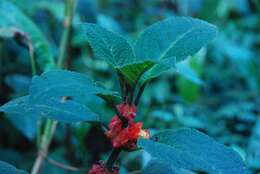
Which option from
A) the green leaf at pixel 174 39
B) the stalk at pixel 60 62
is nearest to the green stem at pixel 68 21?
the stalk at pixel 60 62

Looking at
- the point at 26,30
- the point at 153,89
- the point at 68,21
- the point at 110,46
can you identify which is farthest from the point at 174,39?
the point at 153,89

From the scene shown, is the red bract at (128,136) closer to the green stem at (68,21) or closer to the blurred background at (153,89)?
the blurred background at (153,89)

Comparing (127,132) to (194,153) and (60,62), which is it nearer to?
(194,153)

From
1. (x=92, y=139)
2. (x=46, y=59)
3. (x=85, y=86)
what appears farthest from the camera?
(x=92, y=139)

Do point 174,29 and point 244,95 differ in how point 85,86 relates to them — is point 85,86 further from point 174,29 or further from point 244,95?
point 244,95

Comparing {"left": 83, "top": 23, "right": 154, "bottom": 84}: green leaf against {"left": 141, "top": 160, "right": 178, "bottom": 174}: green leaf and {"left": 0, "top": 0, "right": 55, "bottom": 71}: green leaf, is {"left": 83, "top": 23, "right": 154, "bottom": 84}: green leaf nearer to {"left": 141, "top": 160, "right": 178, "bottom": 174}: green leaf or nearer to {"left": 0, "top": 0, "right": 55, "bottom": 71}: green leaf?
{"left": 141, "top": 160, "right": 178, "bottom": 174}: green leaf

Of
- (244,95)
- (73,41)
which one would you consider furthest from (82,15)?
(244,95)
